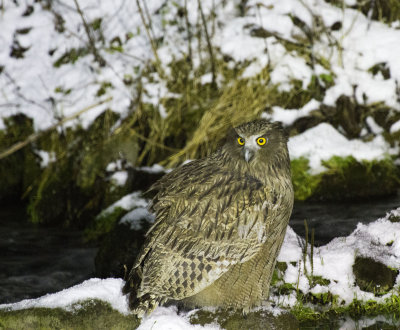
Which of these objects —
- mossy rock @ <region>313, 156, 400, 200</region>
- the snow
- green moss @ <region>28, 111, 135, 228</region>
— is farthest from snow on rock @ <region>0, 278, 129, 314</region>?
mossy rock @ <region>313, 156, 400, 200</region>

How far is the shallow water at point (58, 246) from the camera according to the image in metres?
6.36

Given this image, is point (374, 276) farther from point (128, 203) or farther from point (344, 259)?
point (128, 203)

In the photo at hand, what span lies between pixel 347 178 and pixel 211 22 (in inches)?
143

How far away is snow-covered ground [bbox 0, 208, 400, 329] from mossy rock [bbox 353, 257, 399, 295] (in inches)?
1.6

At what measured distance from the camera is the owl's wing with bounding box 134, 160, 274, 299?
3.96 m

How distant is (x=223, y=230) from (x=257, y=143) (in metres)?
0.67

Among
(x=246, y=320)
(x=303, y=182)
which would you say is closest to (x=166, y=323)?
(x=246, y=320)

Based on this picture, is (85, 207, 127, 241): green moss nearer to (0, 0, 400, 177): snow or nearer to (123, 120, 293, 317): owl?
(0, 0, 400, 177): snow

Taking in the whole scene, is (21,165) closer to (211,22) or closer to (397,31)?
(211,22)

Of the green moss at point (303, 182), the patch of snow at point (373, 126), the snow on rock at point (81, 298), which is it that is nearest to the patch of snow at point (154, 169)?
the green moss at point (303, 182)

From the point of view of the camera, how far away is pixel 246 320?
4.06 metres

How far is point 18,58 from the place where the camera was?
966cm

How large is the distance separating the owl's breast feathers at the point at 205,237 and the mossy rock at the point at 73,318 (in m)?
0.17

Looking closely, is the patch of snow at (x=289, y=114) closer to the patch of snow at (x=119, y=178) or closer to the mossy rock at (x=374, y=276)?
the patch of snow at (x=119, y=178)
